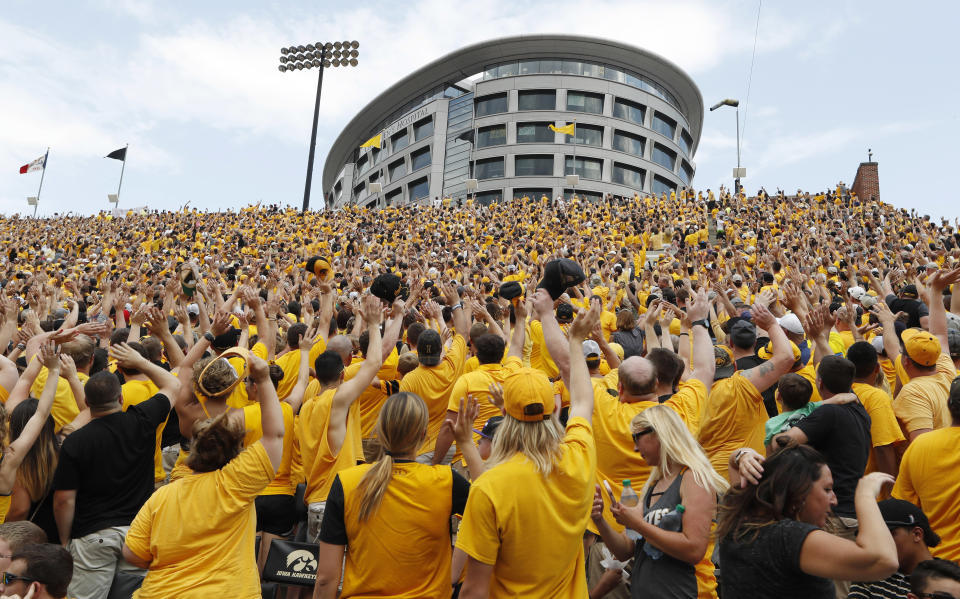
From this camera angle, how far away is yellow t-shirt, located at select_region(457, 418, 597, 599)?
99.5 inches

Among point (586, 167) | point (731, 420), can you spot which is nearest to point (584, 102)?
point (586, 167)

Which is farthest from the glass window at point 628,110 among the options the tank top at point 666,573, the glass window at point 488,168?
the tank top at point 666,573

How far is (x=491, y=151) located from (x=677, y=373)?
59978 millimetres

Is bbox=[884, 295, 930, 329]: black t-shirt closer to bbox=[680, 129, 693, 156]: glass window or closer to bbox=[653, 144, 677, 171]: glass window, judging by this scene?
bbox=[653, 144, 677, 171]: glass window

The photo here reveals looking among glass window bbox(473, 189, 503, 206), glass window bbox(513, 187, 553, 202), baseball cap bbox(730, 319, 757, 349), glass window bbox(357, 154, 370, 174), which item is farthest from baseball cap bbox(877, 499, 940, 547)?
glass window bbox(357, 154, 370, 174)

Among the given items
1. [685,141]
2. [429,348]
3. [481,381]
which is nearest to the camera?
[481,381]

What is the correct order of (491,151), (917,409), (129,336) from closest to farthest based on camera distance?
(917,409)
(129,336)
(491,151)

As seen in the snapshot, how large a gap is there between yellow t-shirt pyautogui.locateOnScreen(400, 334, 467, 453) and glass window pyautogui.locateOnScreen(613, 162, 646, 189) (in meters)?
59.1

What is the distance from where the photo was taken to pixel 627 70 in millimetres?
64562

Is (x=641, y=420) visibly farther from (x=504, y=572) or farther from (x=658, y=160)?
(x=658, y=160)

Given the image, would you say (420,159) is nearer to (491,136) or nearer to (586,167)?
(491,136)

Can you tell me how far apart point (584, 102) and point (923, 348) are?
6302 centimetres

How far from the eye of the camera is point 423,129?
220 ft

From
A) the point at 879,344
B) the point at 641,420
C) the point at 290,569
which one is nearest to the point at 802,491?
the point at 641,420
